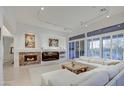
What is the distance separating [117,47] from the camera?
5000 mm

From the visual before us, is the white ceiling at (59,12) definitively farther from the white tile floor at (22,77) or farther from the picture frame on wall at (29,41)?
the white tile floor at (22,77)

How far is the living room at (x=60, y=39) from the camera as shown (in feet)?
13.7

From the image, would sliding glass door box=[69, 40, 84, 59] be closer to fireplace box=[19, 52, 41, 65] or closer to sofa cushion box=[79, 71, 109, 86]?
fireplace box=[19, 52, 41, 65]

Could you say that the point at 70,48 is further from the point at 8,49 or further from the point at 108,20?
the point at 8,49

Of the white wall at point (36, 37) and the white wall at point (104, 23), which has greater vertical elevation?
the white wall at point (104, 23)

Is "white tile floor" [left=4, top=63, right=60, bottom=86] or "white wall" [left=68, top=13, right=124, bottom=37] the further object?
"white wall" [left=68, top=13, right=124, bottom=37]

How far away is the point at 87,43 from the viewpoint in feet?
22.4

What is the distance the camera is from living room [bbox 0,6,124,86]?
4.19 meters

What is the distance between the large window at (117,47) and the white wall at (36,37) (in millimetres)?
3829

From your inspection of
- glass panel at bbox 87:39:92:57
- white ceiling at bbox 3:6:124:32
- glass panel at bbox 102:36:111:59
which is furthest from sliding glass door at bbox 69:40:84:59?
white ceiling at bbox 3:6:124:32

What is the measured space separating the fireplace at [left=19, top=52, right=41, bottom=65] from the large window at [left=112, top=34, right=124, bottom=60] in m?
4.46

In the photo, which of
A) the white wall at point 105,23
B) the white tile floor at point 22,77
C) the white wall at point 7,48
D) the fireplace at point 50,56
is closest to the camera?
the white tile floor at point 22,77

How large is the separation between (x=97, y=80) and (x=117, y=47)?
398 centimetres

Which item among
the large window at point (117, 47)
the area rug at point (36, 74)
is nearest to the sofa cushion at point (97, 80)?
the area rug at point (36, 74)
